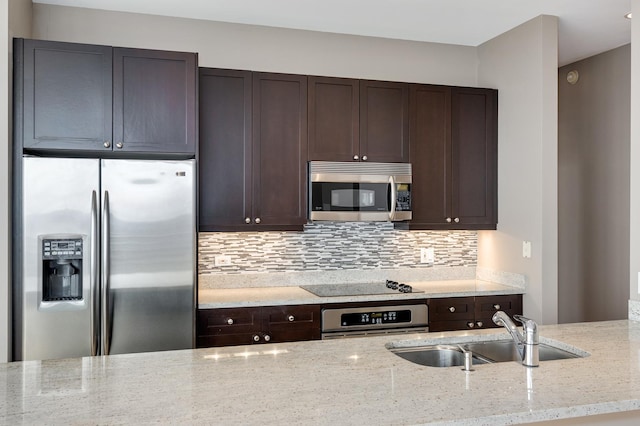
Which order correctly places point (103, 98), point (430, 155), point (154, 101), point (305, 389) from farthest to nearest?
point (430, 155), point (154, 101), point (103, 98), point (305, 389)

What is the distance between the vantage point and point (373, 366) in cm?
191

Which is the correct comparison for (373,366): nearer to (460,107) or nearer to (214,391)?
(214,391)

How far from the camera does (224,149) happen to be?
12.1ft

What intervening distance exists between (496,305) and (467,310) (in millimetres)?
227

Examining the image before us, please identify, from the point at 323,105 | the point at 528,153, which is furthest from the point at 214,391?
the point at 528,153

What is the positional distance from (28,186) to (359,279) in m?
2.36

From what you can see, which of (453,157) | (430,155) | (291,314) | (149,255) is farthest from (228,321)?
(453,157)

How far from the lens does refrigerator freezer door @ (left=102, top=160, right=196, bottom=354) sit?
10.3 feet

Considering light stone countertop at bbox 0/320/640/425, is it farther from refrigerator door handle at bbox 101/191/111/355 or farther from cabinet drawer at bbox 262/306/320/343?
cabinet drawer at bbox 262/306/320/343

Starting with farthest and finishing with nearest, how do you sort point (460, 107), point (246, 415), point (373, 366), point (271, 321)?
1. point (460, 107)
2. point (271, 321)
3. point (373, 366)
4. point (246, 415)

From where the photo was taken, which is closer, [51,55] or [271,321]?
[51,55]

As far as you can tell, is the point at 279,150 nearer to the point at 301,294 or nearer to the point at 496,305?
the point at 301,294

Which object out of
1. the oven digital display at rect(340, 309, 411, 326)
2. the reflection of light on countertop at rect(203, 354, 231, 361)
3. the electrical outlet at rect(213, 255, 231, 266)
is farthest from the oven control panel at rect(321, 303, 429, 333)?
the reflection of light on countertop at rect(203, 354, 231, 361)

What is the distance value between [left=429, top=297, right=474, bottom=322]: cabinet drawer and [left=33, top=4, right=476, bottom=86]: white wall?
1.75 m
